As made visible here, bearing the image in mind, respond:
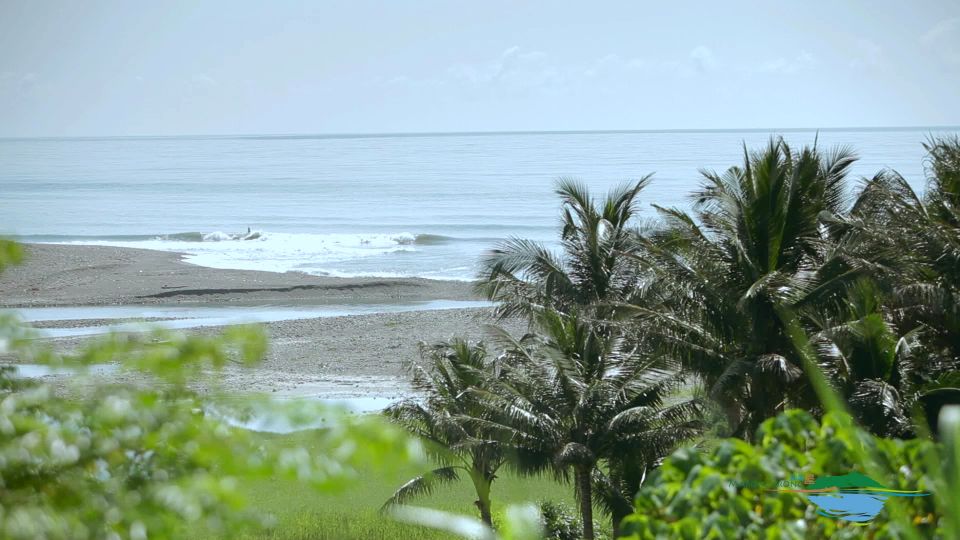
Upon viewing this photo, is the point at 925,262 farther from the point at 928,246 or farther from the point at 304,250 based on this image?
the point at 304,250

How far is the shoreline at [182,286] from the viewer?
44.8m

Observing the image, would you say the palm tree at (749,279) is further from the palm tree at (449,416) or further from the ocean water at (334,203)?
the ocean water at (334,203)

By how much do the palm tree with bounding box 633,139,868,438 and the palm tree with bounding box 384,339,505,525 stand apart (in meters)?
3.48

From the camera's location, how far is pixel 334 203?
93.4 metres

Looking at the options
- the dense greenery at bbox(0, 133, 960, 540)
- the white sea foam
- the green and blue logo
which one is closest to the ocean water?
the white sea foam

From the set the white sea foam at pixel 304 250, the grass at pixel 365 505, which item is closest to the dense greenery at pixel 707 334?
the grass at pixel 365 505

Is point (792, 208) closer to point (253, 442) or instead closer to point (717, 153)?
point (253, 442)

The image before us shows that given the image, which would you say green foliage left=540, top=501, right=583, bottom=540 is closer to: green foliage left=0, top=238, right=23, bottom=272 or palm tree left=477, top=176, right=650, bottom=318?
palm tree left=477, top=176, right=650, bottom=318

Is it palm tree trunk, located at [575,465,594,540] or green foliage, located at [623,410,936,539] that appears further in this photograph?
palm tree trunk, located at [575,465,594,540]

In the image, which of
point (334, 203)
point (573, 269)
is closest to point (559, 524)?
point (573, 269)

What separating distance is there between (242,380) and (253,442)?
3046cm

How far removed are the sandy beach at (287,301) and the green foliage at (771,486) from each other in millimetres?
24512

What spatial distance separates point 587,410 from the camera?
16.8 metres

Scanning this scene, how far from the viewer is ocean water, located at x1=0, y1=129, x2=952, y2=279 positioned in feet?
202
